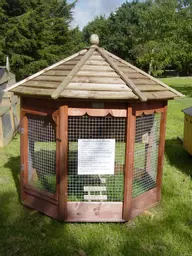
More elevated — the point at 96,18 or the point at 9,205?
the point at 96,18

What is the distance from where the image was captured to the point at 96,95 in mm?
4078

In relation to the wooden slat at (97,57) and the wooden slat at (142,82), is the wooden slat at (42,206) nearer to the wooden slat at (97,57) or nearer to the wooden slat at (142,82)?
the wooden slat at (142,82)

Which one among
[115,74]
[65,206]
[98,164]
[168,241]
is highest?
[115,74]

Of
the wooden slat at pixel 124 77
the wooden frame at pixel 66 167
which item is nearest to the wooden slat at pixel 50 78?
the wooden frame at pixel 66 167

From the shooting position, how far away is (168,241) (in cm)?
429

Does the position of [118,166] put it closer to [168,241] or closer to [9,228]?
[168,241]

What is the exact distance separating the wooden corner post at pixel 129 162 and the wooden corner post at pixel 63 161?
3.02ft

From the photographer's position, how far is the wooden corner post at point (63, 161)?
4.31 m

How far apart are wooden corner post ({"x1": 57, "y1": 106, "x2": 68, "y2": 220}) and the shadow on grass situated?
3.68 m

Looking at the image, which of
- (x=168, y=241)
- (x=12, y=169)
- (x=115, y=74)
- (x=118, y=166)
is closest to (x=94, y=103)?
(x=115, y=74)

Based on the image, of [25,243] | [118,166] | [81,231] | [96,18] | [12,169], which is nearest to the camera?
[25,243]

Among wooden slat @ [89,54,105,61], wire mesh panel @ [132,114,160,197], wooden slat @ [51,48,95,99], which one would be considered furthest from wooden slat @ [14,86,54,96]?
wire mesh panel @ [132,114,160,197]

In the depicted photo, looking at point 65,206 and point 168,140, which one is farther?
point 168,140

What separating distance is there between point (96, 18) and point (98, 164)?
248 feet
